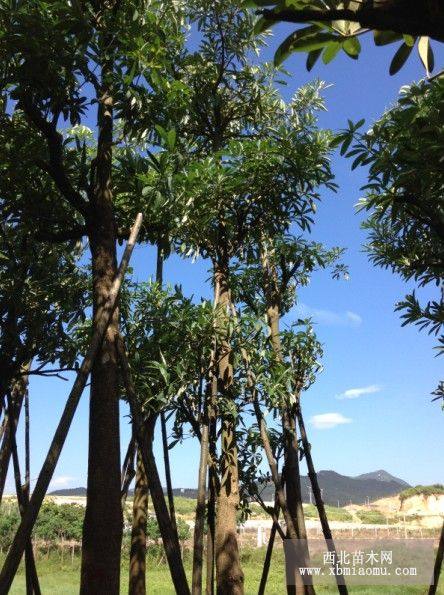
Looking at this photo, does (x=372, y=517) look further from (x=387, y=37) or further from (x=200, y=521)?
(x=387, y=37)

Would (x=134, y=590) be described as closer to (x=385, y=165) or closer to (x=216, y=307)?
(x=216, y=307)

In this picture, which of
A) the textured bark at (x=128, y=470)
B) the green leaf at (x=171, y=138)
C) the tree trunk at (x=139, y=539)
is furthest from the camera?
the tree trunk at (x=139, y=539)

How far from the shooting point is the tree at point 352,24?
1.06m

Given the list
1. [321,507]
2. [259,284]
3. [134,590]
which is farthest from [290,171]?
[134,590]

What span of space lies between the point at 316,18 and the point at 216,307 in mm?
5250

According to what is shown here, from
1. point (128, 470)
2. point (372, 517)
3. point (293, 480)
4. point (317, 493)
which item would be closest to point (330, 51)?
point (317, 493)

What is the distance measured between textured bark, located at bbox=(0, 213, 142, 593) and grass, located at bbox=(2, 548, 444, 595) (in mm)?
15844

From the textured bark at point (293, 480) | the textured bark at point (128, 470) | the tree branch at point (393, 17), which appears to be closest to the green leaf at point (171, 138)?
the tree branch at point (393, 17)

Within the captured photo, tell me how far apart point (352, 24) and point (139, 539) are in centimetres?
868

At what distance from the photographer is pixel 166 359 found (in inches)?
254

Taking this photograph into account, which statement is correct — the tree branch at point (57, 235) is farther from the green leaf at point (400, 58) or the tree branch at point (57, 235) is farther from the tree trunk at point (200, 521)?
the green leaf at point (400, 58)

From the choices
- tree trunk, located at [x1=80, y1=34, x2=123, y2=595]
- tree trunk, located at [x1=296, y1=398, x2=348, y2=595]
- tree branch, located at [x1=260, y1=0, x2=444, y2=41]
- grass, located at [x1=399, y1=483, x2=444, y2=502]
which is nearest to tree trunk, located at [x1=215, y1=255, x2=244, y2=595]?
tree trunk, located at [x1=296, y1=398, x2=348, y2=595]

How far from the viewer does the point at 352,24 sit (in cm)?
126

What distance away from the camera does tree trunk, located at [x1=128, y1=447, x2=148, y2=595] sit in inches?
317
